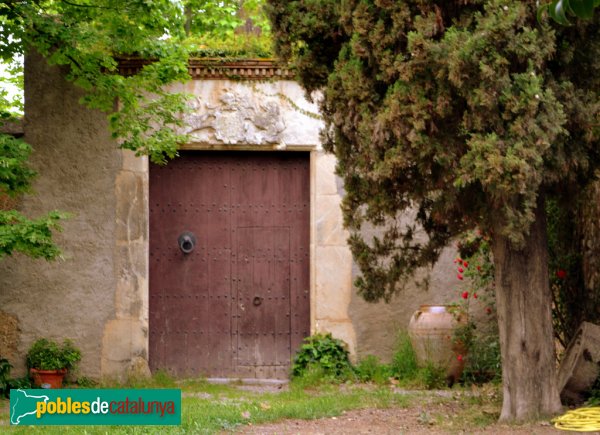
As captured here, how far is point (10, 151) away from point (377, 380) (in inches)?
158

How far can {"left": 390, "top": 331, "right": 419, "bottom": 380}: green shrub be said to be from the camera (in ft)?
26.3

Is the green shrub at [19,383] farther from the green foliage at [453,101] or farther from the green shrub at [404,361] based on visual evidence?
the green foliage at [453,101]

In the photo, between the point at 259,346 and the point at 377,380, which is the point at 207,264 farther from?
the point at 377,380

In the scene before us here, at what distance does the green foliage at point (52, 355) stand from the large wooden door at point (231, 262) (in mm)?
898

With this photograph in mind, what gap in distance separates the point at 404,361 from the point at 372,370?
13.6 inches

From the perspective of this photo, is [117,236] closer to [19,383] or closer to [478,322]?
[19,383]

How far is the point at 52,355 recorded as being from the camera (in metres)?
Result: 7.85

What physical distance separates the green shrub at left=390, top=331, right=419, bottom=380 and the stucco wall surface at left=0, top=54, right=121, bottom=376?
2.85 meters

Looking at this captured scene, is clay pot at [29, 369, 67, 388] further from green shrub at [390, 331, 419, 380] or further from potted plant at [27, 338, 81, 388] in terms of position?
green shrub at [390, 331, 419, 380]

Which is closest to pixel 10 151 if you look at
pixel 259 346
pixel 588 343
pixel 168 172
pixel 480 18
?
pixel 168 172

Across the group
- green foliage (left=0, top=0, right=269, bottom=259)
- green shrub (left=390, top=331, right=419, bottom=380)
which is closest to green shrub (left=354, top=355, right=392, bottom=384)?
green shrub (left=390, top=331, right=419, bottom=380)

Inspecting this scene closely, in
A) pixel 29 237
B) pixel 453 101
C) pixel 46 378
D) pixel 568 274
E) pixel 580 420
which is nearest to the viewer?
pixel 453 101

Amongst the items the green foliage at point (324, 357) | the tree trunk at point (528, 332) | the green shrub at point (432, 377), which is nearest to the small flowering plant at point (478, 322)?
the green shrub at point (432, 377)

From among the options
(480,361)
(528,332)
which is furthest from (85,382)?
(528,332)
